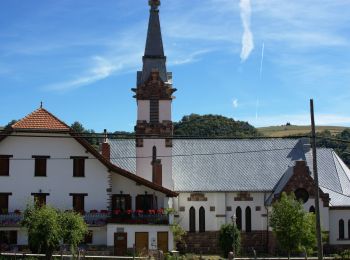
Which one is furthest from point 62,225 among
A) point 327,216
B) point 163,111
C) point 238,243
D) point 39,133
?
point 327,216

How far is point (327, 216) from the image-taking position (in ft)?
181

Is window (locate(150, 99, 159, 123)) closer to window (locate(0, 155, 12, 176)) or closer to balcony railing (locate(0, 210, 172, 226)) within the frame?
balcony railing (locate(0, 210, 172, 226))

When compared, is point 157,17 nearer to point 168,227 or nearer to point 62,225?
point 168,227

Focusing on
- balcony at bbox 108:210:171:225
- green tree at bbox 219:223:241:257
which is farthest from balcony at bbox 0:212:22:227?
green tree at bbox 219:223:241:257

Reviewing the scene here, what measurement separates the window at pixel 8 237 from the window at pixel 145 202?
9859mm

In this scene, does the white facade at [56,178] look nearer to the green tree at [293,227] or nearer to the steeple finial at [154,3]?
the green tree at [293,227]

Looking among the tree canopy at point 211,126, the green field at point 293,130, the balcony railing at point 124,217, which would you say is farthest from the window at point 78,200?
the green field at point 293,130

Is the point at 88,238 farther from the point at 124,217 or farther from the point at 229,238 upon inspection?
the point at 229,238

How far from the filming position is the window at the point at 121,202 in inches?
1937

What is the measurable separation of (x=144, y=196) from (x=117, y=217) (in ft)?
11.2

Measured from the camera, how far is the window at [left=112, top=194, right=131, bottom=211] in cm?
4919

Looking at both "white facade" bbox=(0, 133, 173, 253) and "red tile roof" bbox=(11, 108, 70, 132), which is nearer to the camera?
"red tile roof" bbox=(11, 108, 70, 132)

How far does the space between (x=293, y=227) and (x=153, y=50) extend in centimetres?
2366

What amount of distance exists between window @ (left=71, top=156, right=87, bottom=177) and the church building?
8cm
